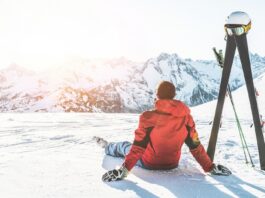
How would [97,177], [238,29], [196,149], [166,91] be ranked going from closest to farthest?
[97,177] → [166,91] → [196,149] → [238,29]

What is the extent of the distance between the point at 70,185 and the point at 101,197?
644 millimetres

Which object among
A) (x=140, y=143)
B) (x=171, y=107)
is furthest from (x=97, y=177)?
(x=171, y=107)

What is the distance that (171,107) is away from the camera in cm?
498

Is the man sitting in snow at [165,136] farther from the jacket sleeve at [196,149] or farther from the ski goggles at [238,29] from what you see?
the ski goggles at [238,29]

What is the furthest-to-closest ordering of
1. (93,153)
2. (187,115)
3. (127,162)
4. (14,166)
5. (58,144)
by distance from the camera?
(58,144) < (93,153) < (14,166) < (187,115) < (127,162)

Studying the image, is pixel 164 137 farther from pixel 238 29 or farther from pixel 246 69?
pixel 238 29

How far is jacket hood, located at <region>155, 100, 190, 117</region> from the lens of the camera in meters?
4.98

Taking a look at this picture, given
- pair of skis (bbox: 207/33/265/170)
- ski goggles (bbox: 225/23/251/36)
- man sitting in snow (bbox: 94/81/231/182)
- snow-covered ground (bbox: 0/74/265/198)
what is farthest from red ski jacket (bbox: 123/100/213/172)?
ski goggles (bbox: 225/23/251/36)

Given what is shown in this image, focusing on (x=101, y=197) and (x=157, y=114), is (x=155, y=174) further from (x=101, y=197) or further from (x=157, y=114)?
(x=101, y=197)

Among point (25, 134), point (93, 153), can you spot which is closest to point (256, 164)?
point (93, 153)

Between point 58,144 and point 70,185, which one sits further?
point 58,144

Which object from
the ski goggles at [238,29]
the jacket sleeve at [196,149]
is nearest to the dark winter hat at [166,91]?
the jacket sleeve at [196,149]

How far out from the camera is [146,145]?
4.98 meters

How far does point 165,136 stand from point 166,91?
1.93 ft
